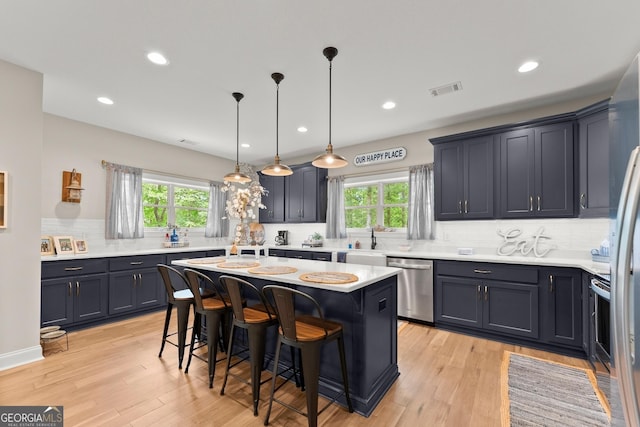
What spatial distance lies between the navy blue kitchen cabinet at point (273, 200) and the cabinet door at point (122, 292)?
9.58 ft

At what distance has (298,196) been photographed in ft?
19.6

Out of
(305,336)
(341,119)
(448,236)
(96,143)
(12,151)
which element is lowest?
(305,336)

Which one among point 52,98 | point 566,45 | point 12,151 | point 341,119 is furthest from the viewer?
point 341,119

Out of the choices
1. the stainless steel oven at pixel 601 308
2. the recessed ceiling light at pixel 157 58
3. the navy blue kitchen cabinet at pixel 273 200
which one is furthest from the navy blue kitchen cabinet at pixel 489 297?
the recessed ceiling light at pixel 157 58

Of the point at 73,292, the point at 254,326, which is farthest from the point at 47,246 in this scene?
the point at 254,326

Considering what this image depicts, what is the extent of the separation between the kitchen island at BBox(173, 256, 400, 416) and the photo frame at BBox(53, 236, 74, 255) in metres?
3.05

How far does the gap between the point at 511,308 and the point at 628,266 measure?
280cm

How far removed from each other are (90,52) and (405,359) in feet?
13.7

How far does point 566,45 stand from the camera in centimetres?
238

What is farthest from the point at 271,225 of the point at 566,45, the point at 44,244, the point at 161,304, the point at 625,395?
the point at 625,395

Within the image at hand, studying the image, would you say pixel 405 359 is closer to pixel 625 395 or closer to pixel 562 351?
pixel 562 351

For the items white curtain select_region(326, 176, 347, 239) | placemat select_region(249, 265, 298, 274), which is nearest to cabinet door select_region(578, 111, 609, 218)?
placemat select_region(249, 265, 298, 274)

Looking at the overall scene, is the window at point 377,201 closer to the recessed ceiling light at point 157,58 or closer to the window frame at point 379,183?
the window frame at point 379,183

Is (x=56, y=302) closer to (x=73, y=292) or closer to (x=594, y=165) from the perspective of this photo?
(x=73, y=292)
